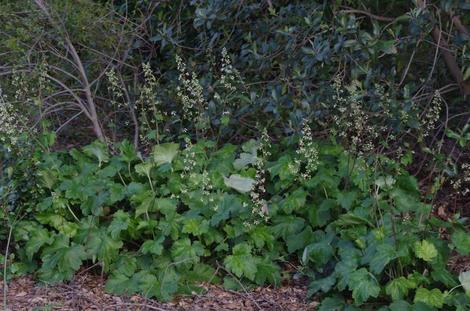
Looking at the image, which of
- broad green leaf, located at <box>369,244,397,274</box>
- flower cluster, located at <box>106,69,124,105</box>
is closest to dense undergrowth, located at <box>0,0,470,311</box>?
broad green leaf, located at <box>369,244,397,274</box>

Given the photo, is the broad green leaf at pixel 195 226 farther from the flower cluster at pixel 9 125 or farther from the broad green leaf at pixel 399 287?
the flower cluster at pixel 9 125

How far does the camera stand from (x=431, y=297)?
3.66 metres

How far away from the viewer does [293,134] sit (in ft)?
16.3

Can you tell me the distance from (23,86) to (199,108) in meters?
1.29

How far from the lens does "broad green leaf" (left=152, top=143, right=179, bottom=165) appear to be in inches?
192

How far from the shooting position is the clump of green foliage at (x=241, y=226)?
3.88 meters

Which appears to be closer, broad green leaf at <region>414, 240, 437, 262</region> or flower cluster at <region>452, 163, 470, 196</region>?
broad green leaf at <region>414, 240, 437, 262</region>

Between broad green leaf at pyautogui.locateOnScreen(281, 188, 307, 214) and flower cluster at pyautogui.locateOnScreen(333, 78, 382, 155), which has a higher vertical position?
flower cluster at pyautogui.locateOnScreen(333, 78, 382, 155)

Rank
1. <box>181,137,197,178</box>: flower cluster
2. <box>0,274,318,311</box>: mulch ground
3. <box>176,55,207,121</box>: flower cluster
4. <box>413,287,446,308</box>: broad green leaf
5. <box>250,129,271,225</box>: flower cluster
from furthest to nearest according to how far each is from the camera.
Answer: <box>176,55,207,121</box>: flower cluster
<box>181,137,197,178</box>: flower cluster
<box>250,129,271,225</box>: flower cluster
<box>0,274,318,311</box>: mulch ground
<box>413,287,446,308</box>: broad green leaf

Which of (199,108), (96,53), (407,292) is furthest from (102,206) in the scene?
(407,292)

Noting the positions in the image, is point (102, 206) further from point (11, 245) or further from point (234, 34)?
point (234, 34)

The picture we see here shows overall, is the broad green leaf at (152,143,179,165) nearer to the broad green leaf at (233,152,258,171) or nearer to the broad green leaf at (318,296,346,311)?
the broad green leaf at (233,152,258,171)

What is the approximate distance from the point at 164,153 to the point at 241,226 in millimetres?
858

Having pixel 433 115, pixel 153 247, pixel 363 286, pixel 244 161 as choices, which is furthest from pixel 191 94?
pixel 363 286
